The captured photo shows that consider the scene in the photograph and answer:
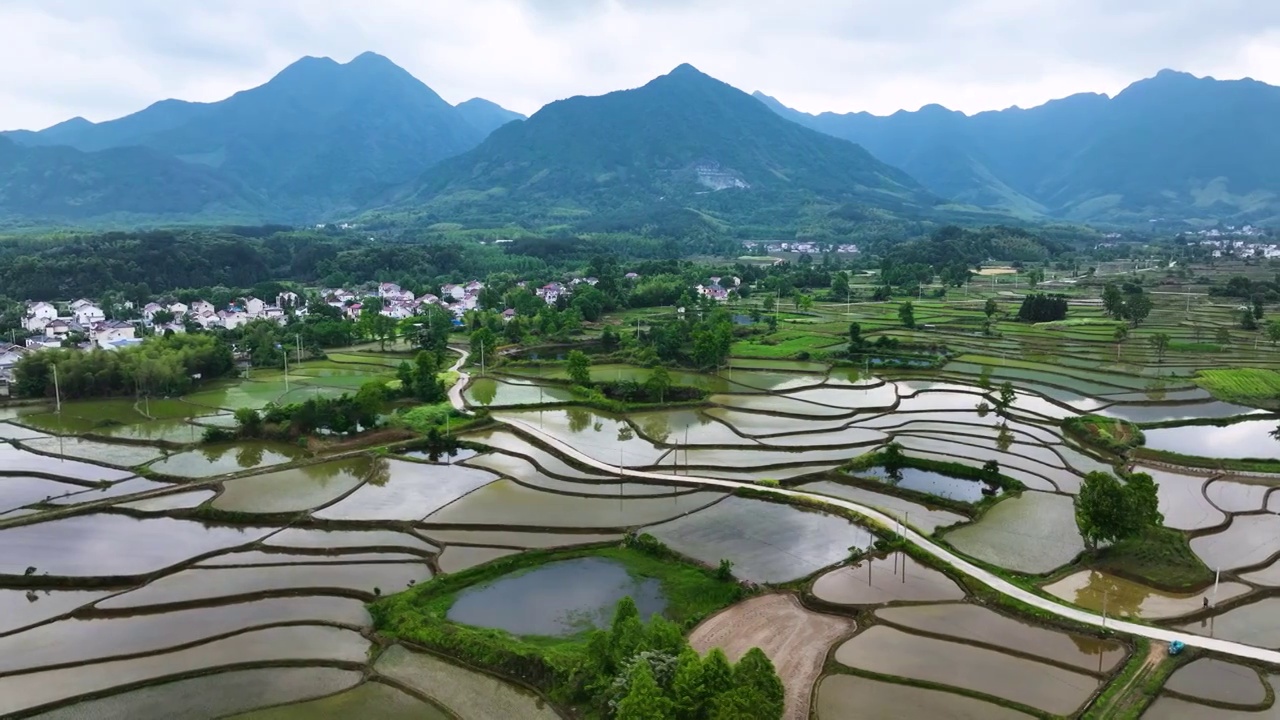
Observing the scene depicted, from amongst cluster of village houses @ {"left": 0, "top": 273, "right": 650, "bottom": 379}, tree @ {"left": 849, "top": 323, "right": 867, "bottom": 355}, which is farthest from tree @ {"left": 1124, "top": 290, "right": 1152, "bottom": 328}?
cluster of village houses @ {"left": 0, "top": 273, "right": 650, "bottom": 379}

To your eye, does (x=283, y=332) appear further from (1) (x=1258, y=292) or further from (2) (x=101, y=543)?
(1) (x=1258, y=292)

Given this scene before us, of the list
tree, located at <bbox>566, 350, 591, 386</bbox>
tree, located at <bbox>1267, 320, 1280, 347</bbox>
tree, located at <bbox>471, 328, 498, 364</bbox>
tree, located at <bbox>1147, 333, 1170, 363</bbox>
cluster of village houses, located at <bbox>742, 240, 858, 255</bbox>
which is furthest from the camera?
cluster of village houses, located at <bbox>742, 240, 858, 255</bbox>

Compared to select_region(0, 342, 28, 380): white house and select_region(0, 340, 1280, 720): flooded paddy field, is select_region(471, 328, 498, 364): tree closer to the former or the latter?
select_region(0, 340, 1280, 720): flooded paddy field

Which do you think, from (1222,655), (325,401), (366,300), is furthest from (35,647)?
(366,300)

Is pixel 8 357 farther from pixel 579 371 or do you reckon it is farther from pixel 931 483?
pixel 931 483

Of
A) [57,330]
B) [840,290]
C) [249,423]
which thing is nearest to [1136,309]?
[840,290]
